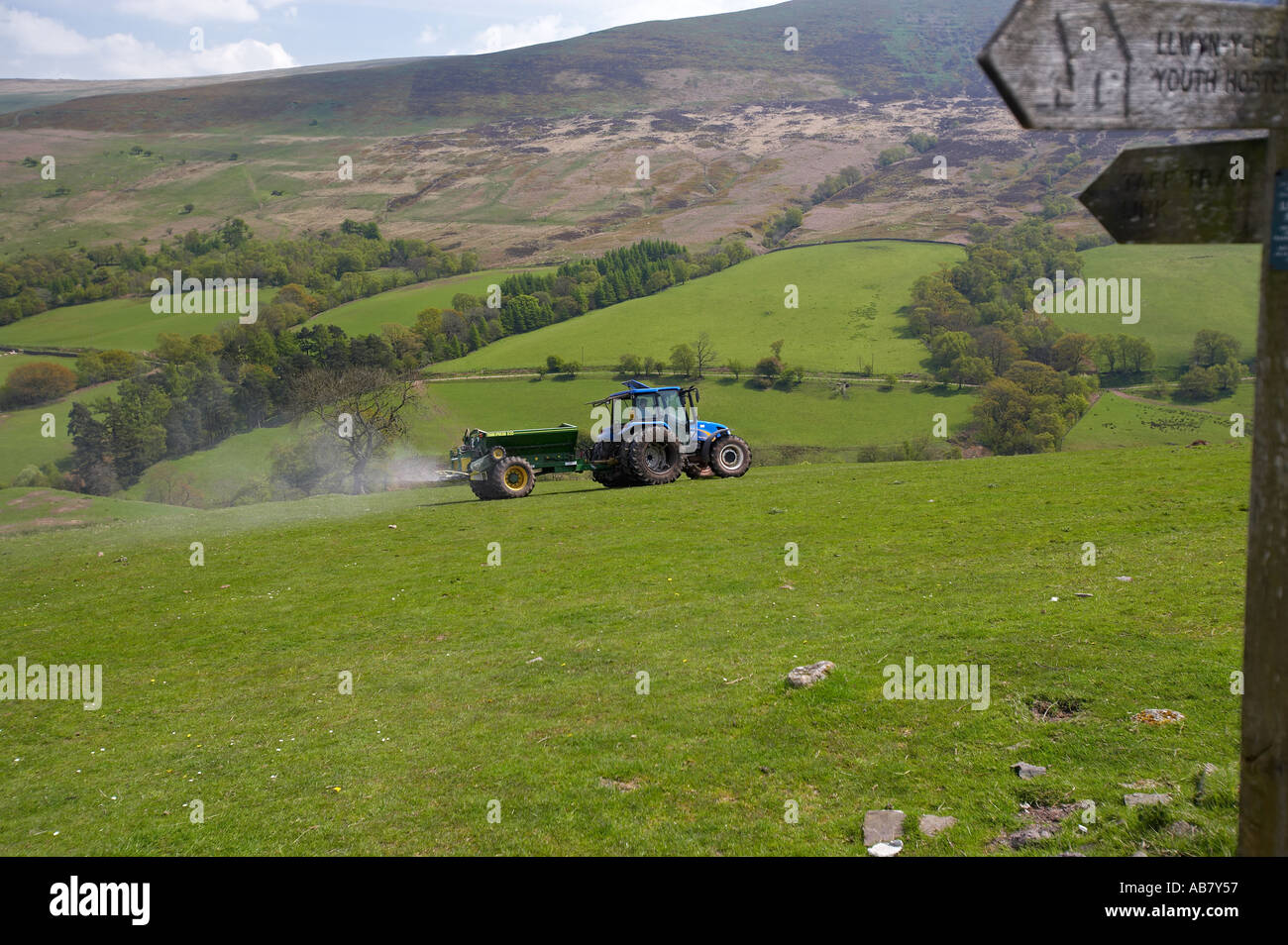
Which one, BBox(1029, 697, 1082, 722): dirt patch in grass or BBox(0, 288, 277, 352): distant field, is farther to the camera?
BBox(0, 288, 277, 352): distant field

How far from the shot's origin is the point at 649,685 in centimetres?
1001

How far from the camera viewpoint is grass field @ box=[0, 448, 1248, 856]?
266 inches

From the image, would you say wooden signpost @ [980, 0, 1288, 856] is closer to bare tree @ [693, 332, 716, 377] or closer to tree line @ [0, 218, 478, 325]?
bare tree @ [693, 332, 716, 377]

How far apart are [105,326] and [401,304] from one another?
4419 centimetres

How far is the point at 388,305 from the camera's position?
462ft

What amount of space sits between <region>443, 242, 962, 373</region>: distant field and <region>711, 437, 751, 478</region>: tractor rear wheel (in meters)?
70.5

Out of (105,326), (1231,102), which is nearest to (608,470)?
(1231,102)

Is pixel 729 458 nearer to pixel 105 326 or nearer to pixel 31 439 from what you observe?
pixel 31 439

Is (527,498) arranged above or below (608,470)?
below

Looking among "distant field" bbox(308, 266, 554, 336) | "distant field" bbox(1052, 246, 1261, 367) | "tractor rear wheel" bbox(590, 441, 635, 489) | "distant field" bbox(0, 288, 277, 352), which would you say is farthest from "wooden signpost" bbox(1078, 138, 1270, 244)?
"distant field" bbox(0, 288, 277, 352)

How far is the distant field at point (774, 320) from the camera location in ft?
343

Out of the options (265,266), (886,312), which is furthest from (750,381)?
(265,266)

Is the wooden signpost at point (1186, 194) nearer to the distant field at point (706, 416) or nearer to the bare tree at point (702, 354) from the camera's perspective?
the distant field at point (706, 416)
